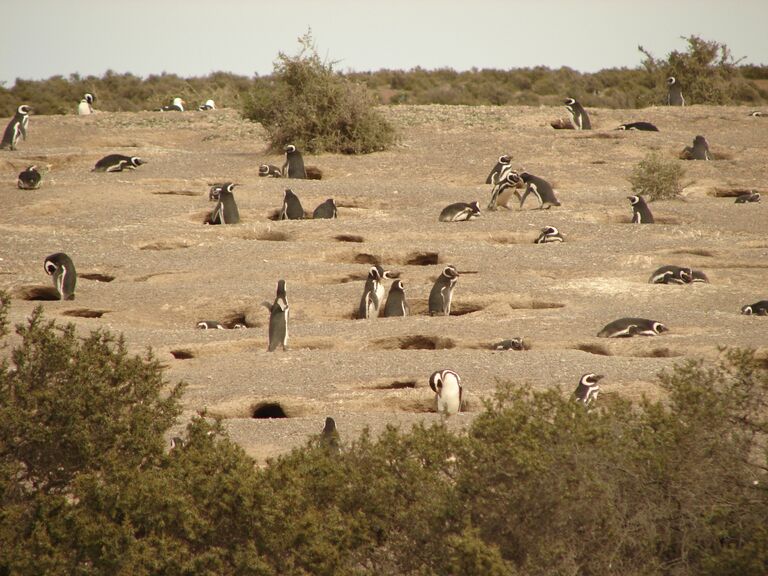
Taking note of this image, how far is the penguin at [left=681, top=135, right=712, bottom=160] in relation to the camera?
25953 millimetres

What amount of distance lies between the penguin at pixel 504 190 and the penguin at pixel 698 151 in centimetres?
603

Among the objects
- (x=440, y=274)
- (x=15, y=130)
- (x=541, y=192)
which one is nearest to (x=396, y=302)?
(x=440, y=274)

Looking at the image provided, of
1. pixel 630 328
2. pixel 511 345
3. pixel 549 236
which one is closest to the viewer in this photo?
pixel 511 345

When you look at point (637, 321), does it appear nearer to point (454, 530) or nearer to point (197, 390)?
point (197, 390)

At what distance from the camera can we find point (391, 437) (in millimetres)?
8219

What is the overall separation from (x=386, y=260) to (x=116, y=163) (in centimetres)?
812

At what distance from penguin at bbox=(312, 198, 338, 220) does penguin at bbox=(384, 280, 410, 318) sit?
Answer: 4486mm

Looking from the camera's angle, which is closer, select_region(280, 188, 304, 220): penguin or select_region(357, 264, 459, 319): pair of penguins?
select_region(357, 264, 459, 319): pair of penguins

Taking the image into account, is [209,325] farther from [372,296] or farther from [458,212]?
[458,212]

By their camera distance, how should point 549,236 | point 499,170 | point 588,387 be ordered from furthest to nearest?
point 499,170 → point 549,236 → point 588,387

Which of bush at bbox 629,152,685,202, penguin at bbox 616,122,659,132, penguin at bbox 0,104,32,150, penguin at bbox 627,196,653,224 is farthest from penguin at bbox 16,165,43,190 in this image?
penguin at bbox 616,122,659,132

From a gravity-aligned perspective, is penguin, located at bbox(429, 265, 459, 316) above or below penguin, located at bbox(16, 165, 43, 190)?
below

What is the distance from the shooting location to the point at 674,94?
35750mm

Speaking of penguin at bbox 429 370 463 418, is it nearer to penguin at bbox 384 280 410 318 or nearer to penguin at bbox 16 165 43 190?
penguin at bbox 384 280 410 318
